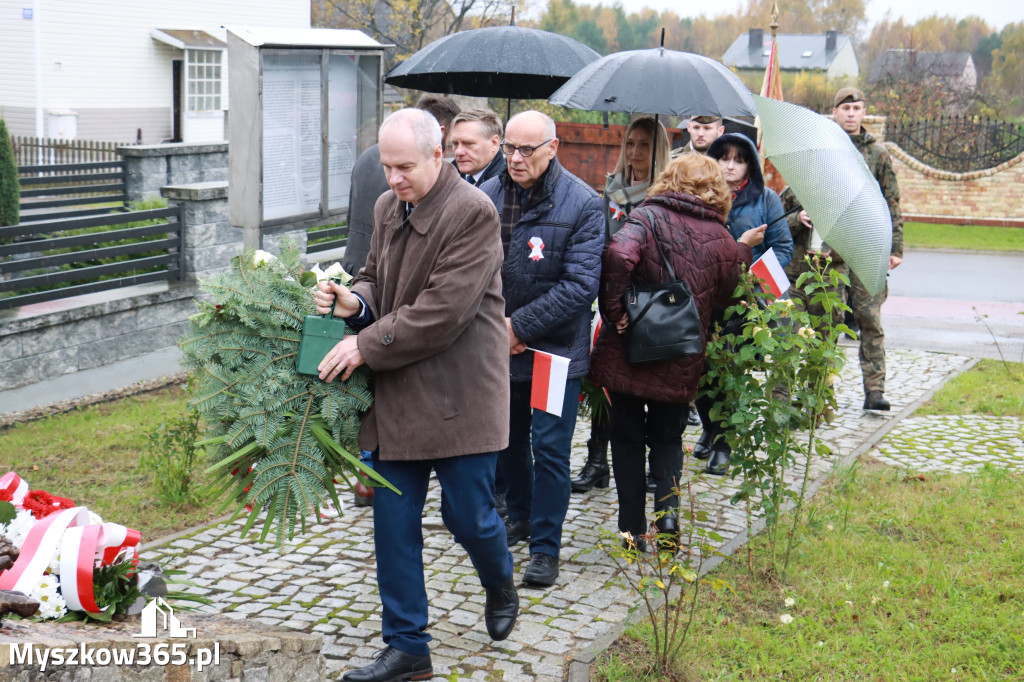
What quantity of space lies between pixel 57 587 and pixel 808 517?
12.1 ft

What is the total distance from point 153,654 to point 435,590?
199 cm

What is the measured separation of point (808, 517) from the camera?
5.43 metres

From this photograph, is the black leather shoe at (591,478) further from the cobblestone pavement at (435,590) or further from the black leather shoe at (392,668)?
the black leather shoe at (392,668)

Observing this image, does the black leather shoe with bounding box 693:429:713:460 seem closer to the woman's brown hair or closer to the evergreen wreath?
the woman's brown hair

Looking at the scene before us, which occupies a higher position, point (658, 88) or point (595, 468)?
point (658, 88)

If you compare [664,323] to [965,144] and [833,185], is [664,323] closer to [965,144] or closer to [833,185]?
[833,185]

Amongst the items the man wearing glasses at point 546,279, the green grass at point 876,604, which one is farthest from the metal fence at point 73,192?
the green grass at point 876,604

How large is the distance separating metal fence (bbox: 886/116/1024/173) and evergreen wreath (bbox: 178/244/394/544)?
22335 millimetres

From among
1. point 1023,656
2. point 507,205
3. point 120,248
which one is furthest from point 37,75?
point 1023,656

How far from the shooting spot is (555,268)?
4.82 m

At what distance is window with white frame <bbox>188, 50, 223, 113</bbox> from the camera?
2775 centimetres

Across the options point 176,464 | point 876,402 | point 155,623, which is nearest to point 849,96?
point 876,402

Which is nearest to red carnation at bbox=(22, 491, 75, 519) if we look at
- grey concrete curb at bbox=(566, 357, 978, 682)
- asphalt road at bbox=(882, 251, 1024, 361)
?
grey concrete curb at bbox=(566, 357, 978, 682)

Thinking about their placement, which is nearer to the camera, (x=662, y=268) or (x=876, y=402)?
(x=662, y=268)
